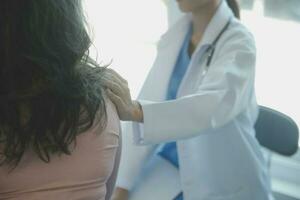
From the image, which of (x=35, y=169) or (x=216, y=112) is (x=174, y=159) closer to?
(x=216, y=112)

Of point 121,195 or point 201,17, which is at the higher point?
point 201,17

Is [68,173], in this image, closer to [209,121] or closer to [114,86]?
[114,86]

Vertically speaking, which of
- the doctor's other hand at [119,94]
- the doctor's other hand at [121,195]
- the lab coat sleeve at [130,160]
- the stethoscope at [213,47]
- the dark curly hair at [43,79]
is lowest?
the doctor's other hand at [121,195]

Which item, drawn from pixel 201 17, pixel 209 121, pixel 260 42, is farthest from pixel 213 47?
pixel 260 42

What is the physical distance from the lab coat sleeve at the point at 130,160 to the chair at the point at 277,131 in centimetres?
36

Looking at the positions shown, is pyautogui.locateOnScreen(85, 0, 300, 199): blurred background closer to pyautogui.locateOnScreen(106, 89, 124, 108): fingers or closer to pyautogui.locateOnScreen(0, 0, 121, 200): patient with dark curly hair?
pyautogui.locateOnScreen(106, 89, 124, 108): fingers

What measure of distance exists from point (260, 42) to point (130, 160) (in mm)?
676

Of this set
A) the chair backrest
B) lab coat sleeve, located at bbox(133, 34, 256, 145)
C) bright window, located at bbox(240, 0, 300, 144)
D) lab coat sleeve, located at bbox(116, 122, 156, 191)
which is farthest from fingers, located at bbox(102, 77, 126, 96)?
bright window, located at bbox(240, 0, 300, 144)

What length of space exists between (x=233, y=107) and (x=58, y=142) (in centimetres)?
48

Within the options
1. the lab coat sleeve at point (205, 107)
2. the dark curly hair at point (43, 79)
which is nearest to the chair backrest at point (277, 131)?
the lab coat sleeve at point (205, 107)

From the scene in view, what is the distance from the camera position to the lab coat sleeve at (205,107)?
0.96 metres

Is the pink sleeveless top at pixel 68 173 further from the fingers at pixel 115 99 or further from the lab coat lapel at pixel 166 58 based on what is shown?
the lab coat lapel at pixel 166 58

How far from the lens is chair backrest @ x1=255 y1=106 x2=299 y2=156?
121cm

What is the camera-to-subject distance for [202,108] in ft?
3.13
